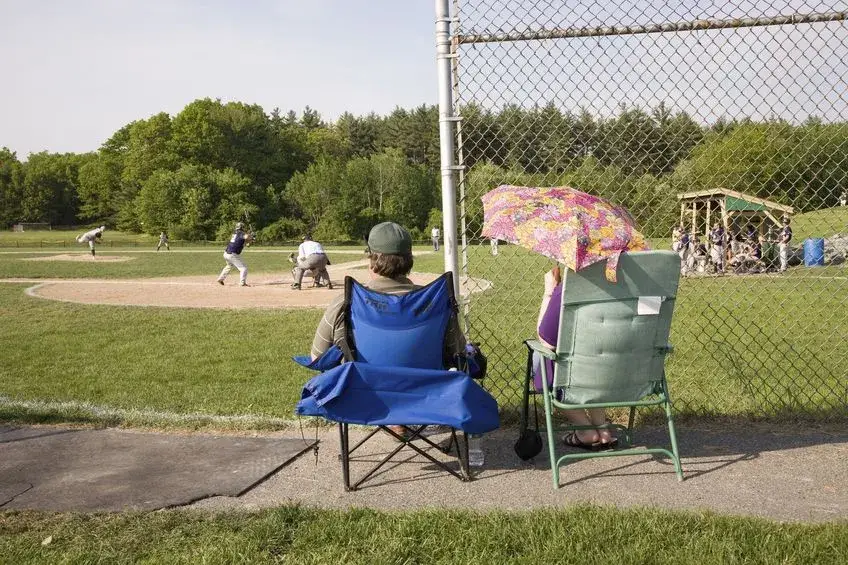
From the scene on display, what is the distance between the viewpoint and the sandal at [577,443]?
4875mm

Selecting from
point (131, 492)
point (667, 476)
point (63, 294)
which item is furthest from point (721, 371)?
point (63, 294)

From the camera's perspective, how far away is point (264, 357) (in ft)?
30.2

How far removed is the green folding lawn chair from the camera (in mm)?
4113

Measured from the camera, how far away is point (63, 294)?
17.8 m

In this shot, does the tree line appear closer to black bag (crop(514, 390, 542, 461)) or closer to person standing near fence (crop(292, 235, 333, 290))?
black bag (crop(514, 390, 542, 461))

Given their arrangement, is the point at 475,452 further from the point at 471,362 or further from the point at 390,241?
the point at 390,241

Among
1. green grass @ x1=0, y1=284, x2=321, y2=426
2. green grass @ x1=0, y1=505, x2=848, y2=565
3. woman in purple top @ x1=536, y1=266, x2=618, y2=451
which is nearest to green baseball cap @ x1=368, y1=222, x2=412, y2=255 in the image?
woman in purple top @ x1=536, y1=266, x2=618, y2=451

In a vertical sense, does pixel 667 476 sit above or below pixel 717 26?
below

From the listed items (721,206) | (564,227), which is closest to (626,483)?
(564,227)

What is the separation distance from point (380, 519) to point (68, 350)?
296 inches

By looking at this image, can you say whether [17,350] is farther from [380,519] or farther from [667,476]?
[667,476]

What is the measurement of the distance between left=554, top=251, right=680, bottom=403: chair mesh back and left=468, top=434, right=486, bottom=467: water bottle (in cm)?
71

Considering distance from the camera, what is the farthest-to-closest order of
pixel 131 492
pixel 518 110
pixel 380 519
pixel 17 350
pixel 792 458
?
pixel 17 350 → pixel 518 110 → pixel 792 458 → pixel 131 492 → pixel 380 519

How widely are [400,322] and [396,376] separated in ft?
1.00
